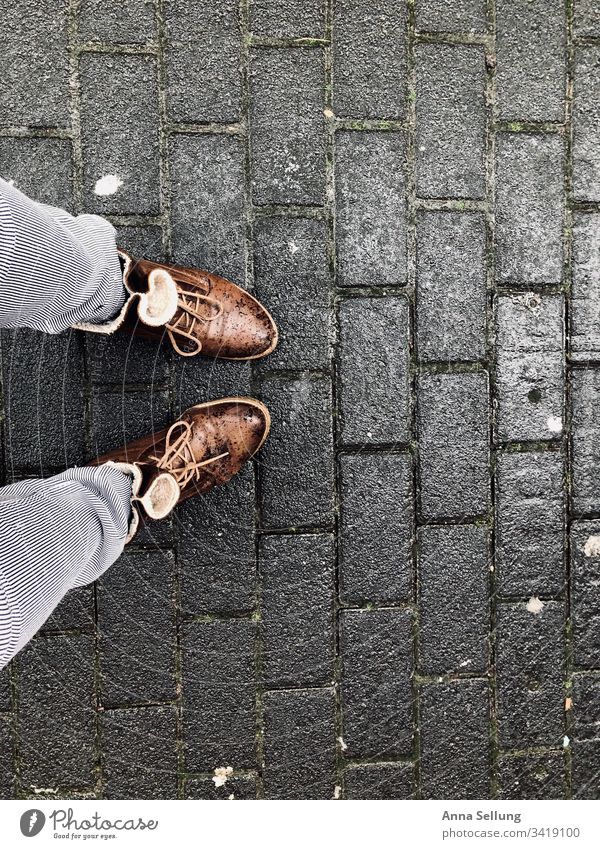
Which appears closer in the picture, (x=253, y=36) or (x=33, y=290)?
(x=33, y=290)

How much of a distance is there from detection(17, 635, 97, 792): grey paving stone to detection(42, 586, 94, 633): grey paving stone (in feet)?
0.14

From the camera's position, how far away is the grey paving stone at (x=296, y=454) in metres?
2.27

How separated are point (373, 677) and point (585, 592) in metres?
0.83

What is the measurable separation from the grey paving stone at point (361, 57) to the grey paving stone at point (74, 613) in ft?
6.22

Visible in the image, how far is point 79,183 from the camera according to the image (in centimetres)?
220

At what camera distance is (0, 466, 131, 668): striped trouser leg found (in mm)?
1519

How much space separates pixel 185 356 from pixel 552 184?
143cm

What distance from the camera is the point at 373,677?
2.31 meters

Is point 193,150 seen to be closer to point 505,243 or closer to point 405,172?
point 405,172

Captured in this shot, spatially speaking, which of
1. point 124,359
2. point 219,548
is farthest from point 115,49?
point 219,548

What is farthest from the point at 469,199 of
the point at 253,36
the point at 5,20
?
the point at 5,20

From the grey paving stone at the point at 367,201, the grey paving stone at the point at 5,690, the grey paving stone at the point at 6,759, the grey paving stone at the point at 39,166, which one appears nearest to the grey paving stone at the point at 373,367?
the grey paving stone at the point at 367,201

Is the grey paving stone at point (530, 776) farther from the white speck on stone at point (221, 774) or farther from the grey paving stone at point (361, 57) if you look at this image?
the grey paving stone at point (361, 57)
